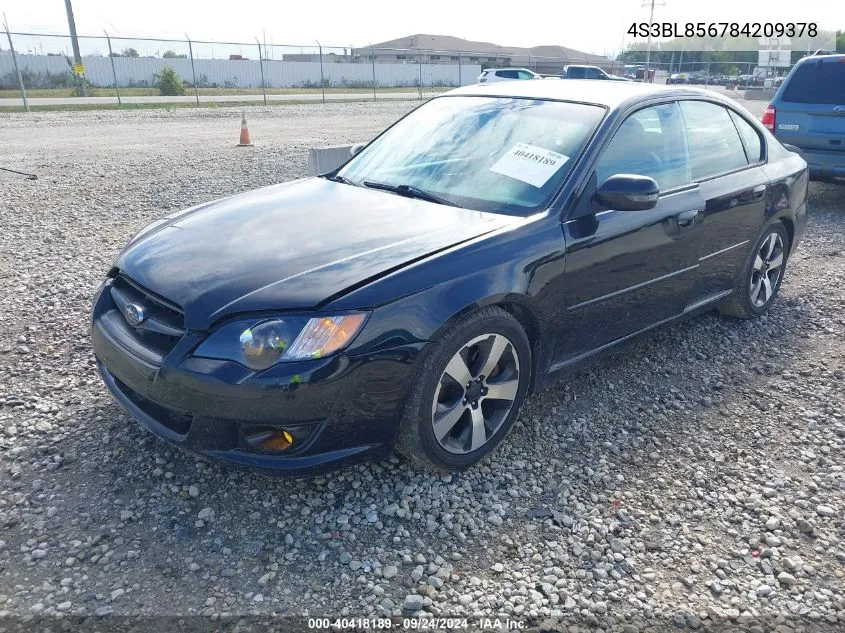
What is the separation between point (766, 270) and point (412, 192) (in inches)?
115

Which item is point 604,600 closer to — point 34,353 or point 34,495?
point 34,495

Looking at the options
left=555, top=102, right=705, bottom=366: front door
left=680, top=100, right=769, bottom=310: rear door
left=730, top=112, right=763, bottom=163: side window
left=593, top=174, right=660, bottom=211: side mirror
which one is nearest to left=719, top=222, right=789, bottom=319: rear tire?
left=680, top=100, right=769, bottom=310: rear door

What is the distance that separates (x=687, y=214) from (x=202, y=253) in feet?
8.59

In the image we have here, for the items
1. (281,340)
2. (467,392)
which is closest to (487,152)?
(467,392)

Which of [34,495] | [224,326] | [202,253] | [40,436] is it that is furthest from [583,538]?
[40,436]

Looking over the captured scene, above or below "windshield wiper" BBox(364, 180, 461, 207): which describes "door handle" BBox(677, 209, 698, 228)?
below

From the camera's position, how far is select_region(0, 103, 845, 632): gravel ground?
2400 millimetres

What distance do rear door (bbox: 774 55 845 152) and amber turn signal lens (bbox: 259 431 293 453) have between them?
7853 millimetres

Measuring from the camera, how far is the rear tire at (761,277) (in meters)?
A: 4.68

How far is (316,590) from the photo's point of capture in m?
2.41

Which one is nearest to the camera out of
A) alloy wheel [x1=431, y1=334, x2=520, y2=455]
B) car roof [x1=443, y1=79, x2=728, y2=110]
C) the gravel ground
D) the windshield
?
the gravel ground

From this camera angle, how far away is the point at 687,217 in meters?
3.82

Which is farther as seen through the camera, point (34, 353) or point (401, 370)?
point (34, 353)

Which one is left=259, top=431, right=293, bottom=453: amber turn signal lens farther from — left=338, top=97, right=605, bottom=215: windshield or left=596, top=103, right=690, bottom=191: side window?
left=596, top=103, right=690, bottom=191: side window
